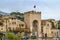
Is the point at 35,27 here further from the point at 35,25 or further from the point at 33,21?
the point at 33,21

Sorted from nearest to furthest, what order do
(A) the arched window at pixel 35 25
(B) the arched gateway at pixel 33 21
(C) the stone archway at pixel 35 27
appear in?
(B) the arched gateway at pixel 33 21, (C) the stone archway at pixel 35 27, (A) the arched window at pixel 35 25

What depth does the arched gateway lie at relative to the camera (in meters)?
44.0

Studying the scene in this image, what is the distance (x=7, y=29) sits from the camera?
4100 cm

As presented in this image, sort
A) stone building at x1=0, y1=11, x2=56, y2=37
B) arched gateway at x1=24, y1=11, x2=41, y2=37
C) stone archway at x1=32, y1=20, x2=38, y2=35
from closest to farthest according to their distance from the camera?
stone building at x1=0, y1=11, x2=56, y2=37 < arched gateway at x1=24, y1=11, x2=41, y2=37 < stone archway at x1=32, y1=20, x2=38, y2=35

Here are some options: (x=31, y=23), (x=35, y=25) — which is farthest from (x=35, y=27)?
(x=31, y=23)

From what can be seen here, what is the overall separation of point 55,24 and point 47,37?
6296mm

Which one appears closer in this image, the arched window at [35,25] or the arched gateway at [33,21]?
the arched gateway at [33,21]

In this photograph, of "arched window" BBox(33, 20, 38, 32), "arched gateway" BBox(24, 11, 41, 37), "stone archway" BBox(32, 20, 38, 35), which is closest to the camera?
"arched gateway" BBox(24, 11, 41, 37)

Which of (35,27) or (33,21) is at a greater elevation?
(33,21)

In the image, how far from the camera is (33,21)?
146 ft

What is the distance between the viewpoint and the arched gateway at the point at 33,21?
4400 centimetres

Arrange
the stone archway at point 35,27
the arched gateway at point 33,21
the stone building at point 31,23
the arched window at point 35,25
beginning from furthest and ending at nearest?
1. the arched window at point 35,25
2. the stone archway at point 35,27
3. the arched gateway at point 33,21
4. the stone building at point 31,23

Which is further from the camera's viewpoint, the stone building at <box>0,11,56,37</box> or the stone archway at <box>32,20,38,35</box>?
the stone archway at <box>32,20,38,35</box>

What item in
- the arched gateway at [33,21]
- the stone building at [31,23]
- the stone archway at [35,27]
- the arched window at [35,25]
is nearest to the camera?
the stone building at [31,23]
